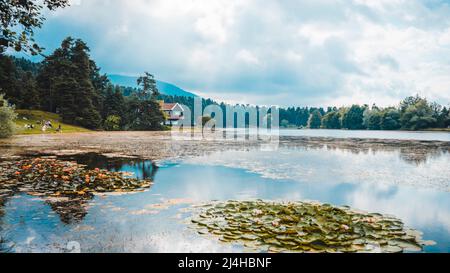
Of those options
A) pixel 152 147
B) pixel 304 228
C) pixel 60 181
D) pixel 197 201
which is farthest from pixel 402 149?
pixel 60 181

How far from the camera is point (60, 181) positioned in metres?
10.9

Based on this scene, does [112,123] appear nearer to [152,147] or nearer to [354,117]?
[152,147]

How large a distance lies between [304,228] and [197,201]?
3496 mm

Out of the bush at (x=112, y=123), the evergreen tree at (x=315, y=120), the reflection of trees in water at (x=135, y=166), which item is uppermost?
the evergreen tree at (x=315, y=120)

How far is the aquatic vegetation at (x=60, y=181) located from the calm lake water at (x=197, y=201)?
0.78 meters

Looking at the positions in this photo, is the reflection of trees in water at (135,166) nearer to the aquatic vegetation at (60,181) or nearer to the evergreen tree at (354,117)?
the aquatic vegetation at (60,181)

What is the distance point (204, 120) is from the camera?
95.2m

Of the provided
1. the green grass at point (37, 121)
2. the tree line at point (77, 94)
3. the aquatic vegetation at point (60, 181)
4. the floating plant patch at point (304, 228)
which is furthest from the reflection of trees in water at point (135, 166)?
the tree line at point (77, 94)

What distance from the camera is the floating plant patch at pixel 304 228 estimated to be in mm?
5625

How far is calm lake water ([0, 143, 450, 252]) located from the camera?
579 cm
